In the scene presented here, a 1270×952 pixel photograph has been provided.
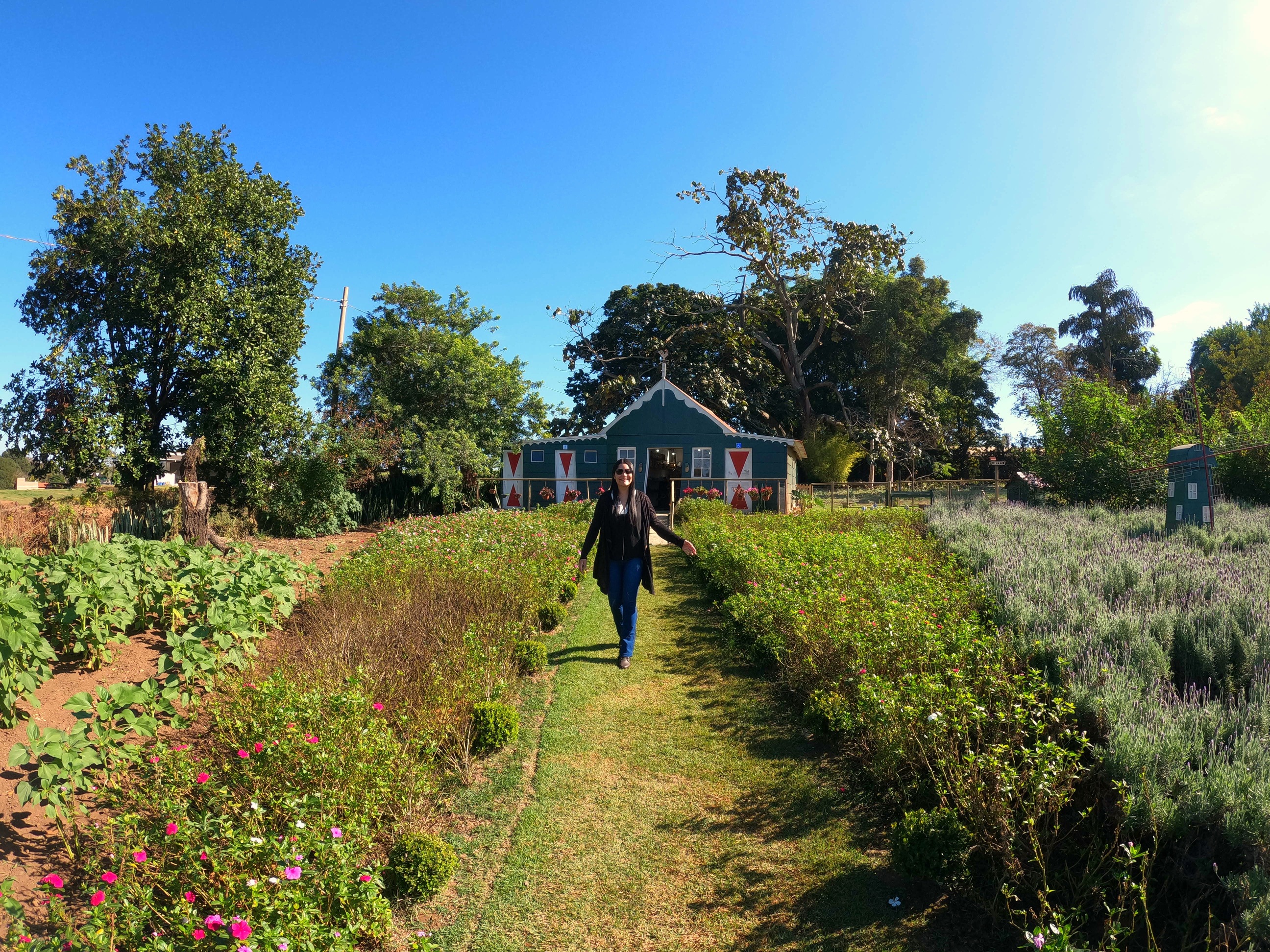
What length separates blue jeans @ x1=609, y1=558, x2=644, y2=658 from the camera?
6.35 meters

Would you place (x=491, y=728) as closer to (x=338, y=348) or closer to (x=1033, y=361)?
(x=338, y=348)

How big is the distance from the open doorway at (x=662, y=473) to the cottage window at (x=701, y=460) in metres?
0.42

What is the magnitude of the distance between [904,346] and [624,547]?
85.8 ft

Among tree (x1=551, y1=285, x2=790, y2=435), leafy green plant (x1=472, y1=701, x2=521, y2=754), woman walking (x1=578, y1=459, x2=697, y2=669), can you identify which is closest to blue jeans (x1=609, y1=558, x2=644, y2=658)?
woman walking (x1=578, y1=459, x2=697, y2=669)

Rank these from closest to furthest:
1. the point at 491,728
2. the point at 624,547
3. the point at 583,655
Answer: the point at 491,728, the point at 624,547, the point at 583,655

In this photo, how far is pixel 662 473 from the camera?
22.2 meters

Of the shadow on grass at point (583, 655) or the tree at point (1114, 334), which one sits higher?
the tree at point (1114, 334)

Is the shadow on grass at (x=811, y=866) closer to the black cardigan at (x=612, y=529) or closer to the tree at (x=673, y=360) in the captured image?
the black cardigan at (x=612, y=529)

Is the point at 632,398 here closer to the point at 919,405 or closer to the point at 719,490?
the point at 719,490

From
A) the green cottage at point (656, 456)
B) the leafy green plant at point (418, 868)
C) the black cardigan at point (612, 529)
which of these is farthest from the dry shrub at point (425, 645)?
the green cottage at point (656, 456)

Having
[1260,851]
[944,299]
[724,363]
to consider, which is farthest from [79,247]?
[944,299]

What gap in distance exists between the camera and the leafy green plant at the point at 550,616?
24.7 ft

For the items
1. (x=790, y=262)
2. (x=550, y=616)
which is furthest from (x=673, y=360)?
(x=550, y=616)

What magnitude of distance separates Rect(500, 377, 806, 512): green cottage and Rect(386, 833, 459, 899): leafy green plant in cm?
1680
